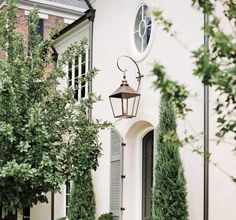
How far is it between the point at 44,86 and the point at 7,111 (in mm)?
1215

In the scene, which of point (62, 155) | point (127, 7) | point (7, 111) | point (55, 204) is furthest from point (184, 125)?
point (55, 204)

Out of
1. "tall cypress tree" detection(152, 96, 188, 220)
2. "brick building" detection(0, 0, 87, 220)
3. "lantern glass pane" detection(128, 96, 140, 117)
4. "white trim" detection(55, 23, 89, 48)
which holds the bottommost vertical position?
"tall cypress tree" detection(152, 96, 188, 220)

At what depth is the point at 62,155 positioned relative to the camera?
918 centimetres

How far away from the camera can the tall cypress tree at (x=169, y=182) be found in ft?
27.5

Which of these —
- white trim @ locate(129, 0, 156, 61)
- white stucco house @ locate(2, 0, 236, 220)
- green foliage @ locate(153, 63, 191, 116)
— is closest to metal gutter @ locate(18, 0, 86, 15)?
white stucco house @ locate(2, 0, 236, 220)

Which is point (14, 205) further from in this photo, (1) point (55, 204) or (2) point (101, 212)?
(1) point (55, 204)

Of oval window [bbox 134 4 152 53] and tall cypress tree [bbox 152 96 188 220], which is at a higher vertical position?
oval window [bbox 134 4 152 53]

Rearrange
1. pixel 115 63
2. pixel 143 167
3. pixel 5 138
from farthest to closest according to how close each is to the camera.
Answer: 1. pixel 115 63
2. pixel 143 167
3. pixel 5 138

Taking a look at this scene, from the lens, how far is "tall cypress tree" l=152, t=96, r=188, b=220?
27.5 feet

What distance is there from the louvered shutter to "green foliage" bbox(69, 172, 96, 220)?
3.09 ft

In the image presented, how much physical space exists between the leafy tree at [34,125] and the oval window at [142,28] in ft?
4.92

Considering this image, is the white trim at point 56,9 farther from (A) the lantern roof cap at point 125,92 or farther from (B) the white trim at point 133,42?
(A) the lantern roof cap at point 125,92

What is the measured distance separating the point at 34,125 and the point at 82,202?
4338mm

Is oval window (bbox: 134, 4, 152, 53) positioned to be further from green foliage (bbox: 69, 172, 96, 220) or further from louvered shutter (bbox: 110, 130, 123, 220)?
green foliage (bbox: 69, 172, 96, 220)
